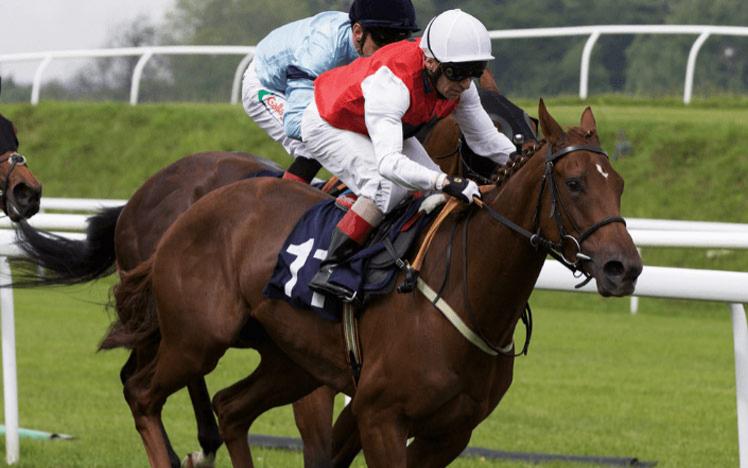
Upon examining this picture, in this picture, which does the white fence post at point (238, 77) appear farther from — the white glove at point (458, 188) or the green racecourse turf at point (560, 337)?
the white glove at point (458, 188)

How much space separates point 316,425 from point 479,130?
1.34m

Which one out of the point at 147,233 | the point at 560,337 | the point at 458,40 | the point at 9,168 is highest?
the point at 458,40

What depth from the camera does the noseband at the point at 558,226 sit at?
396cm

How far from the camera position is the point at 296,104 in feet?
19.0

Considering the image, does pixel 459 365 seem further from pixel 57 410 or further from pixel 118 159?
pixel 118 159

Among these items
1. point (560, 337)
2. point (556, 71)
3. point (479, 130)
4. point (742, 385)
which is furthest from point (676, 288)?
point (556, 71)

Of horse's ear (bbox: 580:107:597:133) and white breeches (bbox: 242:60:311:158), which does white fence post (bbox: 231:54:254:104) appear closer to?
white breeches (bbox: 242:60:311:158)

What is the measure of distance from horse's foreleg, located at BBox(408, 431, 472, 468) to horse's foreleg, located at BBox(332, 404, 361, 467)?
589mm

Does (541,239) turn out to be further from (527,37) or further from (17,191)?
(527,37)

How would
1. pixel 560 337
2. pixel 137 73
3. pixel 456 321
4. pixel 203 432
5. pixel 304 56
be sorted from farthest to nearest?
pixel 137 73 → pixel 560 337 → pixel 203 432 → pixel 304 56 → pixel 456 321

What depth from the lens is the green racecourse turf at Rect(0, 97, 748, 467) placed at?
7199 mm

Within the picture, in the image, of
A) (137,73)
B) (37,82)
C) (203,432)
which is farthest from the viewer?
(37,82)

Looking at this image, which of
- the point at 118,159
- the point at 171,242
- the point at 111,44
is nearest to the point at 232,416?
the point at 171,242

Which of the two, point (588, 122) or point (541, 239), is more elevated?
point (588, 122)
